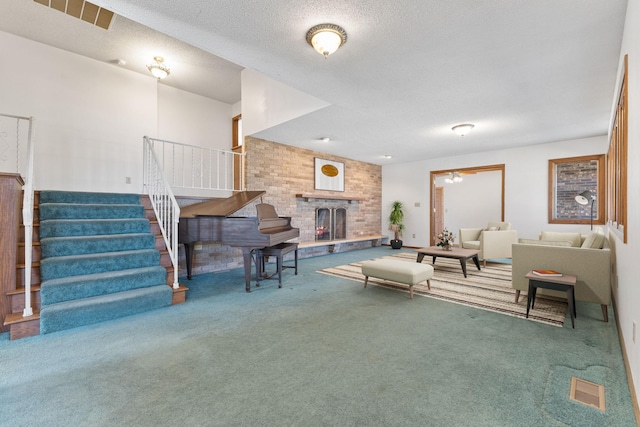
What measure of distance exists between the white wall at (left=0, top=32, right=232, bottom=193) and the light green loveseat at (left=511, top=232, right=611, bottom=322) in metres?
6.37

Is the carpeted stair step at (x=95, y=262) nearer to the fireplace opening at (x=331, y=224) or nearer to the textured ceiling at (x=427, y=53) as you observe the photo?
the textured ceiling at (x=427, y=53)

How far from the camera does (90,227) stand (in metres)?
3.48

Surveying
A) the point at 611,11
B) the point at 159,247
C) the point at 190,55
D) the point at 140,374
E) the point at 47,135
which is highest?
the point at 190,55

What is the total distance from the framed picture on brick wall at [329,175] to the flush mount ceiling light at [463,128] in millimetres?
3142

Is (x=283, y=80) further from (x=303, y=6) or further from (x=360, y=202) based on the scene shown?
(x=360, y=202)

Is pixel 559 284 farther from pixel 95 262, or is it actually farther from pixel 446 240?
pixel 95 262

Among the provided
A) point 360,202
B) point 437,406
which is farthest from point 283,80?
point 360,202

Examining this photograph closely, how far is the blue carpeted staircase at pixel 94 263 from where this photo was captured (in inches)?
105

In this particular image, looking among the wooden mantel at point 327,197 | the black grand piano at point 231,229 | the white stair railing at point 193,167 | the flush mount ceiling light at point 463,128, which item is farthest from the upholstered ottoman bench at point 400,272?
the white stair railing at point 193,167

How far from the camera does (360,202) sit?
27.3 feet

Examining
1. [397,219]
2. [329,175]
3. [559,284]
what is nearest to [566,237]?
[559,284]

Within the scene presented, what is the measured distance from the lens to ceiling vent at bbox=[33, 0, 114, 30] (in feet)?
11.5

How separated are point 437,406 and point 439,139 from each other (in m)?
5.44

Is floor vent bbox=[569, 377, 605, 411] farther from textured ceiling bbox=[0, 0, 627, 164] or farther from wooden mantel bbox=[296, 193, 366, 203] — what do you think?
wooden mantel bbox=[296, 193, 366, 203]
